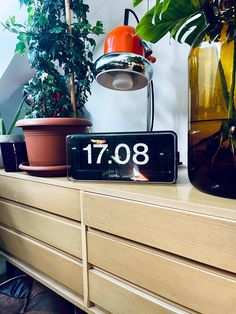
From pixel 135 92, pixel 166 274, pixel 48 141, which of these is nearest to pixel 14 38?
pixel 135 92

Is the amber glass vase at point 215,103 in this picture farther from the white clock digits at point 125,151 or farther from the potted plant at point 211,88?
the white clock digits at point 125,151

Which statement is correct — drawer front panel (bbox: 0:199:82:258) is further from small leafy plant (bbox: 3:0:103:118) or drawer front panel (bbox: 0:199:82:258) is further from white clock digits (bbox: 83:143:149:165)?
small leafy plant (bbox: 3:0:103:118)

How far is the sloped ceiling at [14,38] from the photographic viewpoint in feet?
3.68

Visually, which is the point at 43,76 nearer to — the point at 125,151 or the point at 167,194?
the point at 125,151

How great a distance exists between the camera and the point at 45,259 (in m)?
0.74

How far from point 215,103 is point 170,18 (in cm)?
22

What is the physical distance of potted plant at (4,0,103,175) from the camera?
743 millimetres

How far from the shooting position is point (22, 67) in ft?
4.70

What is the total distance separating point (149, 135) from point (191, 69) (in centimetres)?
18

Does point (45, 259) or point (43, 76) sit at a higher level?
point (43, 76)

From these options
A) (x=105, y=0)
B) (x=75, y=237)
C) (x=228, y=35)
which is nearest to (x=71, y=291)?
(x=75, y=237)

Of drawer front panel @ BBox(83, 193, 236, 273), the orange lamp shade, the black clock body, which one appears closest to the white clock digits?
the black clock body

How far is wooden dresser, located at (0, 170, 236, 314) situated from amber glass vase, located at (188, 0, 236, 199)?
4 centimetres

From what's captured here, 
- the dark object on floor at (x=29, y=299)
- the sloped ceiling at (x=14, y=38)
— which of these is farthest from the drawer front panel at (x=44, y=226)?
the sloped ceiling at (x=14, y=38)
